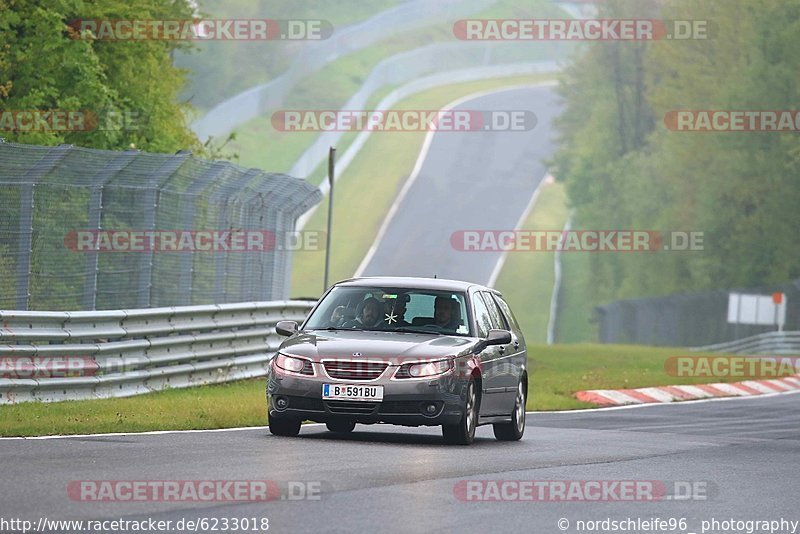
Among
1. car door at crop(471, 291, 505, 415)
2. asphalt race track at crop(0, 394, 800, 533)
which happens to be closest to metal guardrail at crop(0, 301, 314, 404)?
asphalt race track at crop(0, 394, 800, 533)

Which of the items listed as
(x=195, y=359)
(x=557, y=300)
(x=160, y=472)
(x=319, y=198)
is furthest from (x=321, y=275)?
(x=160, y=472)

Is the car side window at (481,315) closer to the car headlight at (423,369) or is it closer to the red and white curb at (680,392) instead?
the car headlight at (423,369)

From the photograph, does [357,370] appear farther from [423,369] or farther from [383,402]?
[423,369]

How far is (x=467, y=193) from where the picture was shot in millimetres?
80375

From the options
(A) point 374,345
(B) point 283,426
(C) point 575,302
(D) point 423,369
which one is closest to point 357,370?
(A) point 374,345

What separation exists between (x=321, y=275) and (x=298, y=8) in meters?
49.6

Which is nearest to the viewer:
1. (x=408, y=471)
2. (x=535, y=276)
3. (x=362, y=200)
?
(x=408, y=471)

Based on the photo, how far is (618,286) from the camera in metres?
75.8

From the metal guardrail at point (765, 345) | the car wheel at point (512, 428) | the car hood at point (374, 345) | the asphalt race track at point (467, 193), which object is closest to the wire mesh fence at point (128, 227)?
the car hood at point (374, 345)

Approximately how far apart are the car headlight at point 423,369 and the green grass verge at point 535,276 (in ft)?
156

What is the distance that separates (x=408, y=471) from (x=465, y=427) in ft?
10.0

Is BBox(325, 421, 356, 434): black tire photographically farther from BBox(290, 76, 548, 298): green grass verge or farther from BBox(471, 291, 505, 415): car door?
BBox(290, 76, 548, 298): green grass verge

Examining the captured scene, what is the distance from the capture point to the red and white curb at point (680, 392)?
26.2 metres

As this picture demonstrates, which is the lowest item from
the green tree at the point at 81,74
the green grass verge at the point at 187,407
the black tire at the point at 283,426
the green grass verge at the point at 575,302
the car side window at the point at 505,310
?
the green grass verge at the point at 575,302
